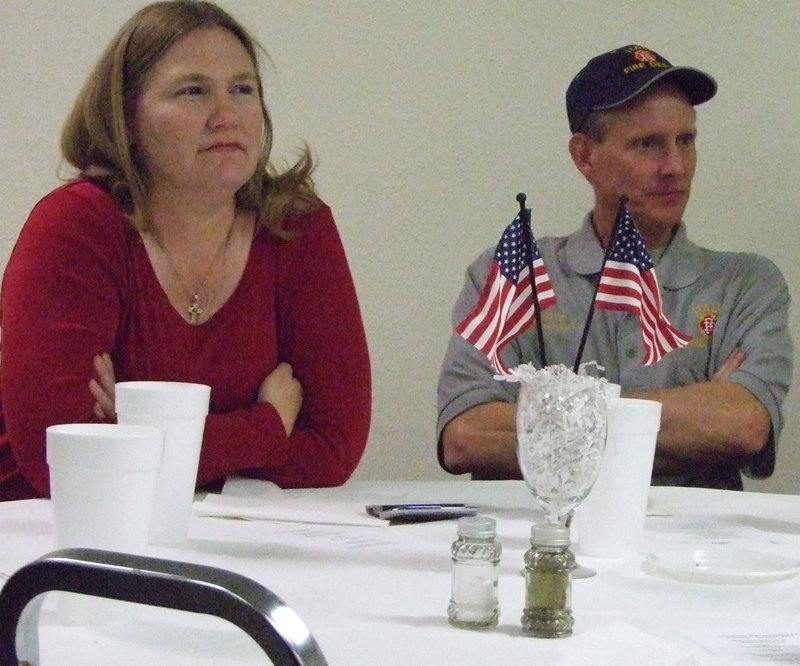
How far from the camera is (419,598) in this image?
102cm

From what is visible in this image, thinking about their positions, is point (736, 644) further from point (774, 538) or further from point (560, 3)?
point (560, 3)

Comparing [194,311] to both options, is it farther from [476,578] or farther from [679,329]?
[476,578]

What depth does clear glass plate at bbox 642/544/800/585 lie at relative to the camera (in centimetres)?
109

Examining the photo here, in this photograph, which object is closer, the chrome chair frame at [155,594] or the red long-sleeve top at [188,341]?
the chrome chair frame at [155,594]

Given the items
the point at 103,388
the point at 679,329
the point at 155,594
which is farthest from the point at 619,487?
the point at 679,329

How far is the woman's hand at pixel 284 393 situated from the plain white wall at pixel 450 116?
1061mm

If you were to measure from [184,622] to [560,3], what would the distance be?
241 cm

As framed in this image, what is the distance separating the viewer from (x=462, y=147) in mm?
2963

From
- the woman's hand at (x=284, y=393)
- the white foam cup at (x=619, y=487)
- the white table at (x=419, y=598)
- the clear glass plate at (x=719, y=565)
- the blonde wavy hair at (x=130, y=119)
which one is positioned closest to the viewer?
the white table at (x=419, y=598)

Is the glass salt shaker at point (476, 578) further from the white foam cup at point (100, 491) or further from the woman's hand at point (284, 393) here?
the woman's hand at point (284, 393)

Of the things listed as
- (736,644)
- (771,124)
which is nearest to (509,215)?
(771,124)

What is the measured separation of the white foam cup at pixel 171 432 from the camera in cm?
116

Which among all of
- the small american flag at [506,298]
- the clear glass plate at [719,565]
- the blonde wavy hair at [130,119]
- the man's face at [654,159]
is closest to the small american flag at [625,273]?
the small american flag at [506,298]

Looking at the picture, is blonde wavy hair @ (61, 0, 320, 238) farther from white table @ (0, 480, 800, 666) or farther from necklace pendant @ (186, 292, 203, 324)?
white table @ (0, 480, 800, 666)
